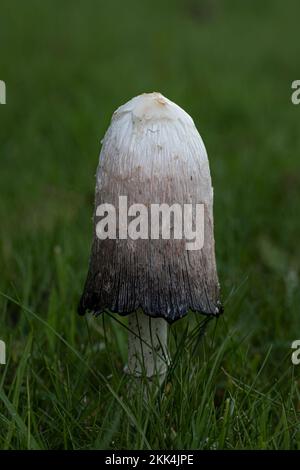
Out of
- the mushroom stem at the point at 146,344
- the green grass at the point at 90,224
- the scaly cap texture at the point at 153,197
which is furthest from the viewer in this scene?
the mushroom stem at the point at 146,344

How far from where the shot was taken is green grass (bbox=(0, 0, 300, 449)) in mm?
1941

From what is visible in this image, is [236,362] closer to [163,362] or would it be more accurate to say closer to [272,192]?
[163,362]

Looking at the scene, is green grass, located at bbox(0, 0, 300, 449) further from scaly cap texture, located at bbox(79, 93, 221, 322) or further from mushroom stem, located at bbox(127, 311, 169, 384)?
scaly cap texture, located at bbox(79, 93, 221, 322)

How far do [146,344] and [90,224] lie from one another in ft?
5.96

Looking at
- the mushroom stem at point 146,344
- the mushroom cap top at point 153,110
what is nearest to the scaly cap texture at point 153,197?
the mushroom cap top at point 153,110

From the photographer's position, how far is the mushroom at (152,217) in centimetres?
176

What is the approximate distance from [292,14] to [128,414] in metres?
9.39

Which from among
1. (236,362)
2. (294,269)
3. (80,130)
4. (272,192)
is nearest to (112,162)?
(236,362)

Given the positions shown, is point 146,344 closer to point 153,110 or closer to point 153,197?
point 153,197

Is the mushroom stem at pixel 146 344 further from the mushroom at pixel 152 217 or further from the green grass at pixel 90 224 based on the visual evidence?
the mushroom at pixel 152 217

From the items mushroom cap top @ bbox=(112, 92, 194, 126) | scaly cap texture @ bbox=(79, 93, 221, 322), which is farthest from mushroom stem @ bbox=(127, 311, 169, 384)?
mushroom cap top @ bbox=(112, 92, 194, 126)

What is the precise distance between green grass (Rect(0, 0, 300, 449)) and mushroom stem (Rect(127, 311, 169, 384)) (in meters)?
0.06

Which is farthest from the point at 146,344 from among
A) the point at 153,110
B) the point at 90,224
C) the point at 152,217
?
the point at 90,224

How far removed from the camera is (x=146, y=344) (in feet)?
6.71
